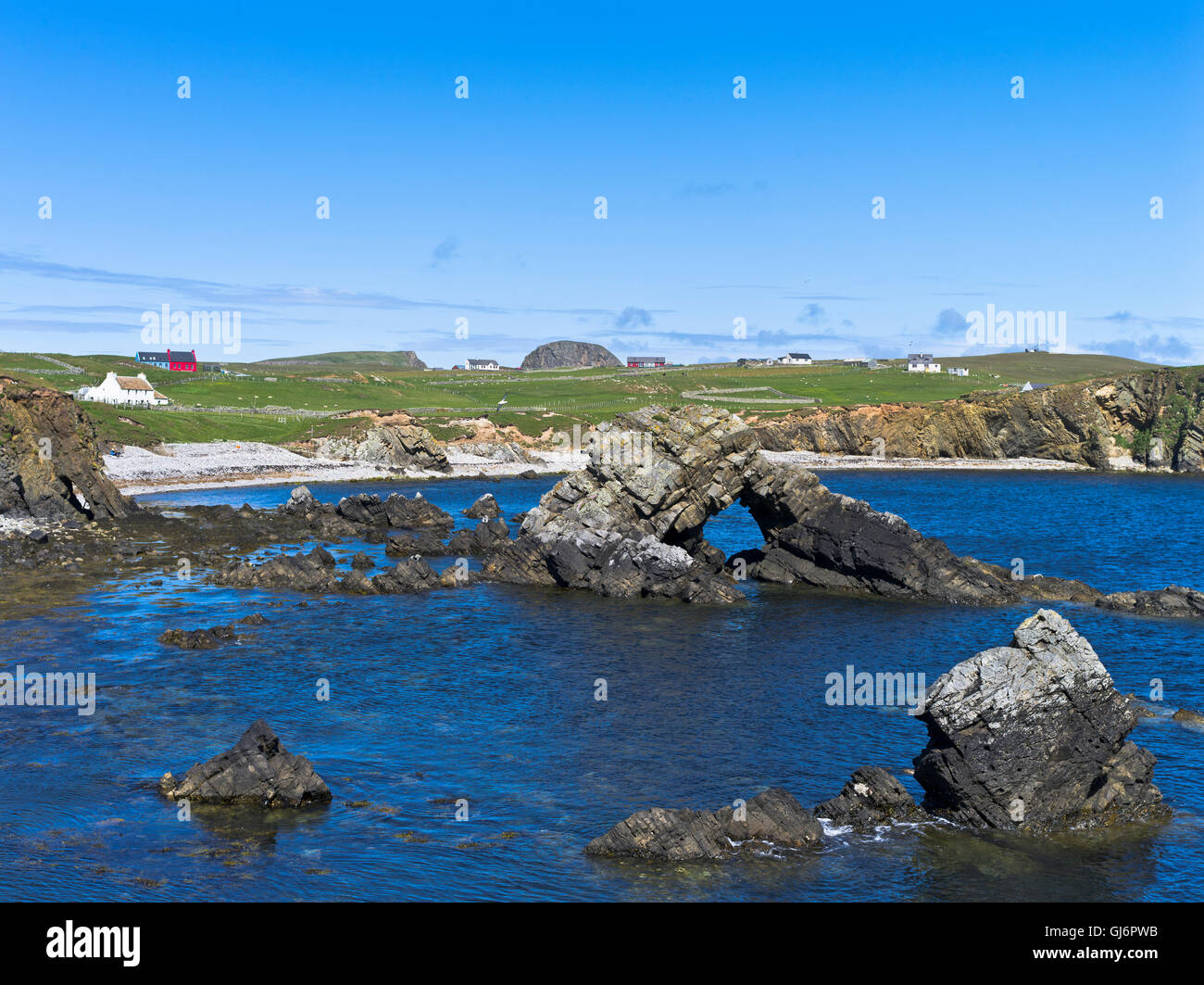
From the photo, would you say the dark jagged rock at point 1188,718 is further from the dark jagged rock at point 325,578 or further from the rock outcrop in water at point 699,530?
the dark jagged rock at point 325,578

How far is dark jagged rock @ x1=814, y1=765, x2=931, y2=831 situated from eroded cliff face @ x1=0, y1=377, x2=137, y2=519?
75.9 meters

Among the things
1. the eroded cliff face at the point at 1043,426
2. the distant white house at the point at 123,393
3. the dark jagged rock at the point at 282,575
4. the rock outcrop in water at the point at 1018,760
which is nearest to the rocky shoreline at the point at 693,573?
the rock outcrop in water at the point at 1018,760

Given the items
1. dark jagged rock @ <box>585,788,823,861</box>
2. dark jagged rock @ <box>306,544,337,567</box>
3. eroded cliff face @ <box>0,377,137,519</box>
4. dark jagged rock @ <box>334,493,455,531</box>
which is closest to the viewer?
dark jagged rock @ <box>585,788,823,861</box>

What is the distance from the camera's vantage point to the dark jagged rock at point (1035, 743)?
30172 millimetres

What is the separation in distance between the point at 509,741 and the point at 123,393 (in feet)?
543

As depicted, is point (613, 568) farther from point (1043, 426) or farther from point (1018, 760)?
point (1043, 426)

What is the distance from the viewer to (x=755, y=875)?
87.1 ft

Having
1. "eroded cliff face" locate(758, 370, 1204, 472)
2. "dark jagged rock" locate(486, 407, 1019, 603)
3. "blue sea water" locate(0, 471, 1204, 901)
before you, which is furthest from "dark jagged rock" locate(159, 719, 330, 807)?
"eroded cliff face" locate(758, 370, 1204, 472)

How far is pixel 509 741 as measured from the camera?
38219 millimetres

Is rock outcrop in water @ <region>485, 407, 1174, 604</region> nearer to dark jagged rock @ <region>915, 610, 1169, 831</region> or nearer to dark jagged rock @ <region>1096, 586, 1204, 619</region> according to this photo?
dark jagged rock @ <region>1096, 586, 1204, 619</region>

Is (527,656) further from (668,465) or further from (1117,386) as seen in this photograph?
(1117,386)

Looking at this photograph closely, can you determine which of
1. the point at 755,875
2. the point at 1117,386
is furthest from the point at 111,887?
the point at 1117,386

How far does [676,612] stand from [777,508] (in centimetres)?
1515

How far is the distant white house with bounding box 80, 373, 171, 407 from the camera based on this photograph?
17662 centimetres
